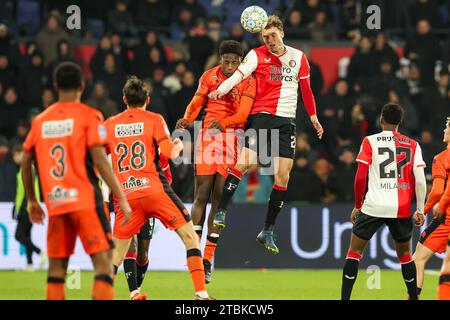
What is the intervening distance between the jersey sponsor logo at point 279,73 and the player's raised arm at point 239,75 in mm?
221

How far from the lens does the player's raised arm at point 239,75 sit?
37.3 feet

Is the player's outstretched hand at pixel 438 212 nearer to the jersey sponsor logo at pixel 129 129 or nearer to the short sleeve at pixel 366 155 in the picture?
the short sleeve at pixel 366 155

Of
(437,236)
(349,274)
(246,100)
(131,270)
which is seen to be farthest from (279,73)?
(131,270)

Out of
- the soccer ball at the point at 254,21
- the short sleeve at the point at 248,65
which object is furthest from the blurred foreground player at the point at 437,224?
the soccer ball at the point at 254,21

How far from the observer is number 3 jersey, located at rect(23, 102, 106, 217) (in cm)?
834

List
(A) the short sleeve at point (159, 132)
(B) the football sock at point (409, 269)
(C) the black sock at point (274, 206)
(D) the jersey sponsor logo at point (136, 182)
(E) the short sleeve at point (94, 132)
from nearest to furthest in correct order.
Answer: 1. (E) the short sleeve at point (94, 132)
2. (A) the short sleeve at point (159, 132)
3. (D) the jersey sponsor logo at point (136, 182)
4. (B) the football sock at point (409, 269)
5. (C) the black sock at point (274, 206)

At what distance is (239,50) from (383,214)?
269 centimetres

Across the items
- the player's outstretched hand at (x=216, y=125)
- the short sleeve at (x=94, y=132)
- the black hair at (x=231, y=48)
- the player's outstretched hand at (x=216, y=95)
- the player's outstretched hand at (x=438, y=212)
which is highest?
the black hair at (x=231, y=48)

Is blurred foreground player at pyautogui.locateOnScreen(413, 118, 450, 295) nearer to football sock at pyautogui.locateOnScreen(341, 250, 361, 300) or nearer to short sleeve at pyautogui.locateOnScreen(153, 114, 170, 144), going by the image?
football sock at pyautogui.locateOnScreen(341, 250, 361, 300)

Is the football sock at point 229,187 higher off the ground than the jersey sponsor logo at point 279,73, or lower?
lower

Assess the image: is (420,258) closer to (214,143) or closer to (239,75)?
(214,143)

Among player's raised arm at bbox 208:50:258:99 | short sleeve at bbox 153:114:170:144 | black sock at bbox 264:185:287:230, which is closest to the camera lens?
short sleeve at bbox 153:114:170:144

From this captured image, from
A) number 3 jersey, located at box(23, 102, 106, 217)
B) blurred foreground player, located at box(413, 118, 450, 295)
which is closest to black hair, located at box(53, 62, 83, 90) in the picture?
number 3 jersey, located at box(23, 102, 106, 217)
